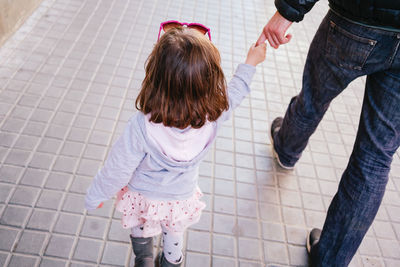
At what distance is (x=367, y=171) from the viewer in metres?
1.58

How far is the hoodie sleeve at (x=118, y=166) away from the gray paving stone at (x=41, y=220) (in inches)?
26.3

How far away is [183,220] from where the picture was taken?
5.12 feet

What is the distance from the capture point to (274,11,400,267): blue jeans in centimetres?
146

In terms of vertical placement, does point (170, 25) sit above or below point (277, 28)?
above

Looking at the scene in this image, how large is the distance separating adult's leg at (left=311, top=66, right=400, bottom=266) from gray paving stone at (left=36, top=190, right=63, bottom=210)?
5.11 feet

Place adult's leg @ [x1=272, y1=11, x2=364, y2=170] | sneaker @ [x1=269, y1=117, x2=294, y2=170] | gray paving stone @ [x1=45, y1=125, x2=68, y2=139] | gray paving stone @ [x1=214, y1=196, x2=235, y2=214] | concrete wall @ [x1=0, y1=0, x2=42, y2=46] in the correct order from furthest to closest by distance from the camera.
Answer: concrete wall @ [x1=0, y1=0, x2=42, y2=46], sneaker @ [x1=269, y1=117, x2=294, y2=170], gray paving stone @ [x1=45, y1=125, x2=68, y2=139], gray paving stone @ [x1=214, y1=196, x2=235, y2=214], adult's leg @ [x1=272, y1=11, x2=364, y2=170]

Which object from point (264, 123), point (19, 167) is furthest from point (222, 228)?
point (19, 167)

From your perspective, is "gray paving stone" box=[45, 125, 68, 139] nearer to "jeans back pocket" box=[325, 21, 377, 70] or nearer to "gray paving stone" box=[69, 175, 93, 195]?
"gray paving stone" box=[69, 175, 93, 195]

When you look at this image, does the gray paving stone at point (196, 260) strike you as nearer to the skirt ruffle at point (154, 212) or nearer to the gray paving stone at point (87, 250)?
the skirt ruffle at point (154, 212)

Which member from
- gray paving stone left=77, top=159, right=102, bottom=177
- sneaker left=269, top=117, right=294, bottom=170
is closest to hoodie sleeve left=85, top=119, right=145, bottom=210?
gray paving stone left=77, top=159, right=102, bottom=177

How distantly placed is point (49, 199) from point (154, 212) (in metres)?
0.90

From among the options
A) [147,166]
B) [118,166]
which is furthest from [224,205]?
[118,166]

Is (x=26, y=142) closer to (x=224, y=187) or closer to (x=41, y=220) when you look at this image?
(x=41, y=220)

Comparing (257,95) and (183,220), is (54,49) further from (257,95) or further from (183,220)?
(183,220)
